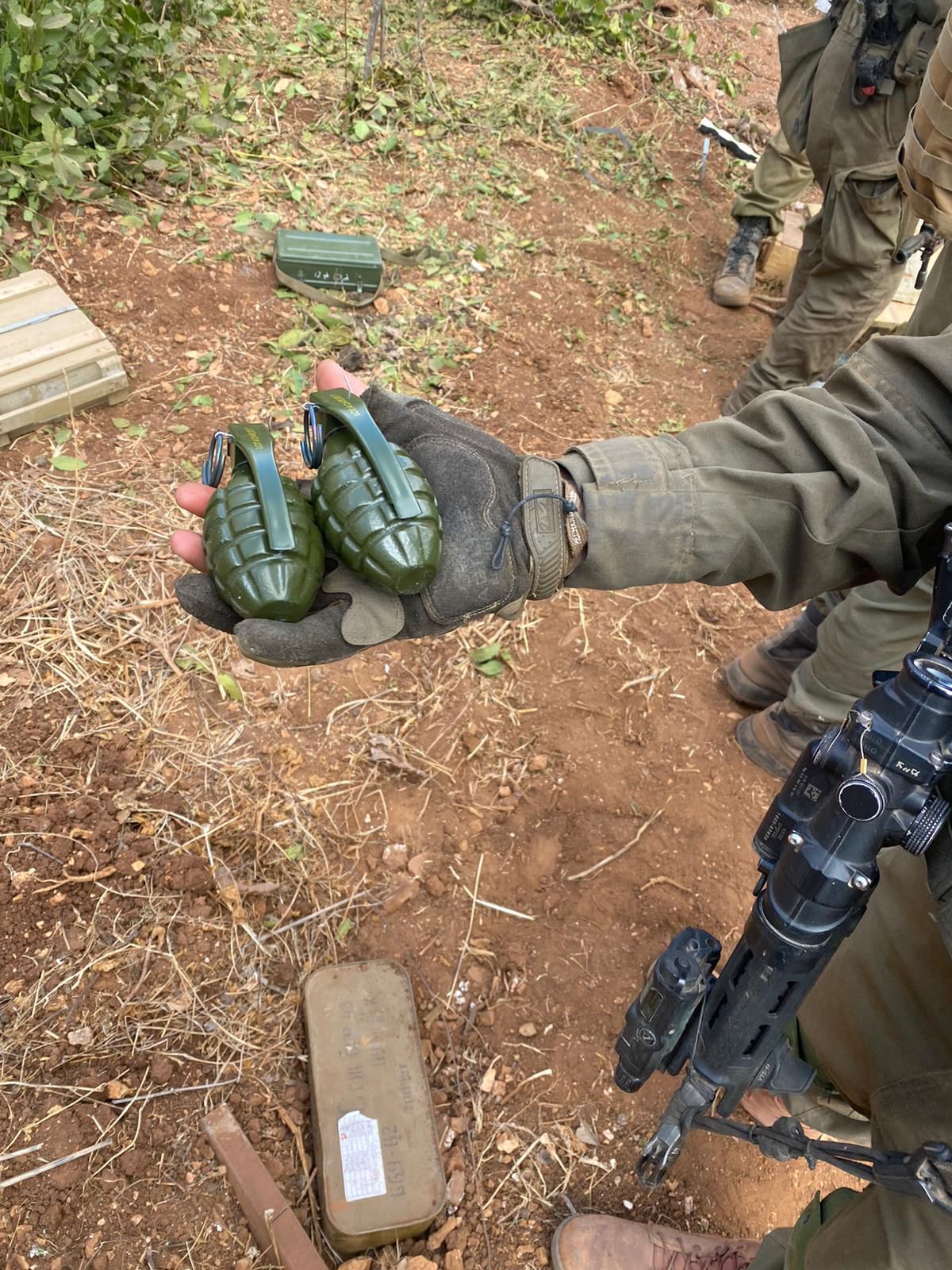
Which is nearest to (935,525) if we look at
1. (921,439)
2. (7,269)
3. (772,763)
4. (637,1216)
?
(921,439)

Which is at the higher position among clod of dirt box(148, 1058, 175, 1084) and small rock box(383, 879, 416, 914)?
small rock box(383, 879, 416, 914)

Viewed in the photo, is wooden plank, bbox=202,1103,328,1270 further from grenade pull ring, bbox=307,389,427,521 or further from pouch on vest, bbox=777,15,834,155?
pouch on vest, bbox=777,15,834,155

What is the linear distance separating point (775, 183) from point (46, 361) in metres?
4.85

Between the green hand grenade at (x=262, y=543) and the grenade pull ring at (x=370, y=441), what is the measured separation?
0.18 metres

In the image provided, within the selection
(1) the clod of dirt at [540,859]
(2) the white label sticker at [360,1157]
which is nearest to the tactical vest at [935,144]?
(1) the clod of dirt at [540,859]

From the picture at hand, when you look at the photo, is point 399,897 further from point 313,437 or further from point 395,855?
point 313,437

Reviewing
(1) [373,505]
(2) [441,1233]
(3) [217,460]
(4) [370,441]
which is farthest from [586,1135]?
(3) [217,460]

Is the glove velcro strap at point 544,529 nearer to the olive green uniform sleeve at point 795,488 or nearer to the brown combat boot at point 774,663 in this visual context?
the olive green uniform sleeve at point 795,488

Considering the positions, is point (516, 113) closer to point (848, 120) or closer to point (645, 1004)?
point (848, 120)

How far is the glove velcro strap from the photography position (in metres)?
2.14

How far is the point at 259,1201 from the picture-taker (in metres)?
2.32

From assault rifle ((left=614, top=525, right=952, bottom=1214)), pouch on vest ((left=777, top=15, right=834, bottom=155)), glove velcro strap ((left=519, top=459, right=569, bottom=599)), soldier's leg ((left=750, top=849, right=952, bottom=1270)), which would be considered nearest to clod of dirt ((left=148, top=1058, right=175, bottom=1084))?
assault rifle ((left=614, top=525, right=952, bottom=1214))

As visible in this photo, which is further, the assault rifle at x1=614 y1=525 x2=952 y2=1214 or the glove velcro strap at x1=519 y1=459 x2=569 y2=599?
the glove velcro strap at x1=519 y1=459 x2=569 y2=599

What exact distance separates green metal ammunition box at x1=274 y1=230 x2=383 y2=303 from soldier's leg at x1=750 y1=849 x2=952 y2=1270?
4054 mm
